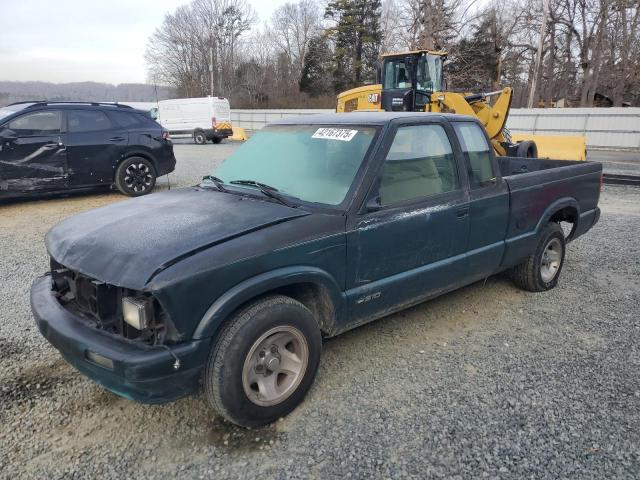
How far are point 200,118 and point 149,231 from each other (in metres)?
23.2

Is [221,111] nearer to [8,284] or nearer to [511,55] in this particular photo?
[8,284]

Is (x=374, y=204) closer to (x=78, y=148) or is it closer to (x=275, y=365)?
(x=275, y=365)

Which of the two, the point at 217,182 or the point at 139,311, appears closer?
the point at 139,311

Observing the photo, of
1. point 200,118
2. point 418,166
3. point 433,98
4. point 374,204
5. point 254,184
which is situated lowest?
point 374,204

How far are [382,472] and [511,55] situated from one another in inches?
1807

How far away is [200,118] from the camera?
80.6 ft

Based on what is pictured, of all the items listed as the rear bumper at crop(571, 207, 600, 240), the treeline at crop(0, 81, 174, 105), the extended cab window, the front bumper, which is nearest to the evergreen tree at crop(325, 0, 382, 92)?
the treeline at crop(0, 81, 174, 105)

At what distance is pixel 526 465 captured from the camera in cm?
246

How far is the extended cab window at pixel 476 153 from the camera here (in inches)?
153

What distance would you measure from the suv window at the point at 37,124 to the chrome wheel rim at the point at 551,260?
26.1ft

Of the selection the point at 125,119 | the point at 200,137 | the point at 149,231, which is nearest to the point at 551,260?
the point at 149,231

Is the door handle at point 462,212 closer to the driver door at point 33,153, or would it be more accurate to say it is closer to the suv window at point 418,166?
the suv window at point 418,166

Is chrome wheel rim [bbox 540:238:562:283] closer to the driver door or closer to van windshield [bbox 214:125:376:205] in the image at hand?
van windshield [bbox 214:125:376:205]

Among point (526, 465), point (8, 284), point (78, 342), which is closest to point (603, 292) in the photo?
point (526, 465)
